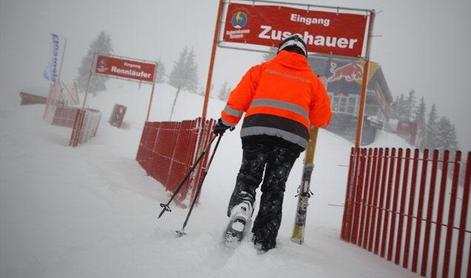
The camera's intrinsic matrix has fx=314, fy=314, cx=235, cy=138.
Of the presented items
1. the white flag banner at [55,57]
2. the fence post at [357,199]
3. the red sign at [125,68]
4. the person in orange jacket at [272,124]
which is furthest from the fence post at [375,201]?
the white flag banner at [55,57]

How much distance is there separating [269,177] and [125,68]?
18.2 m

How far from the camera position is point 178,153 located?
21.6 feet

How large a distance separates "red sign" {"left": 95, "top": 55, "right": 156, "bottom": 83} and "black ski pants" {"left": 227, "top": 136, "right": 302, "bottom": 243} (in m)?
17.1

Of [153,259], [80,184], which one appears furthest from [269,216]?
[80,184]

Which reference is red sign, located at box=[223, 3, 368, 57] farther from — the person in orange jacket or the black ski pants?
the black ski pants

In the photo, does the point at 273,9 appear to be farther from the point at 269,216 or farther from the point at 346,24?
the point at 269,216

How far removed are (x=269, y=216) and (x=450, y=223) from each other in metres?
2.29

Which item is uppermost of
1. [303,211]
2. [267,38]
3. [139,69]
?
[139,69]

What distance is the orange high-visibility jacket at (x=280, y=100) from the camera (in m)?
3.02

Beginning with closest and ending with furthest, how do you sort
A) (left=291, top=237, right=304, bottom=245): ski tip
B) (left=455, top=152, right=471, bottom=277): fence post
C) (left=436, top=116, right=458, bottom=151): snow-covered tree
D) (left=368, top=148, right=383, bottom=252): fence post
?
1. (left=455, top=152, right=471, bottom=277): fence post
2. (left=291, top=237, right=304, bottom=245): ski tip
3. (left=368, top=148, right=383, bottom=252): fence post
4. (left=436, top=116, right=458, bottom=151): snow-covered tree

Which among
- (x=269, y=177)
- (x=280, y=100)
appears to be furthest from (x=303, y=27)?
(x=269, y=177)

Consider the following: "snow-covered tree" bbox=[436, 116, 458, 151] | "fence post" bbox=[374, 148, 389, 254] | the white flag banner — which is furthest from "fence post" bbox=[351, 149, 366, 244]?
"snow-covered tree" bbox=[436, 116, 458, 151]

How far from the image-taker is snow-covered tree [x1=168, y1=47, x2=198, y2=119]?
69981 millimetres

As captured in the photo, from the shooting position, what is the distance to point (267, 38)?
6.55 metres
